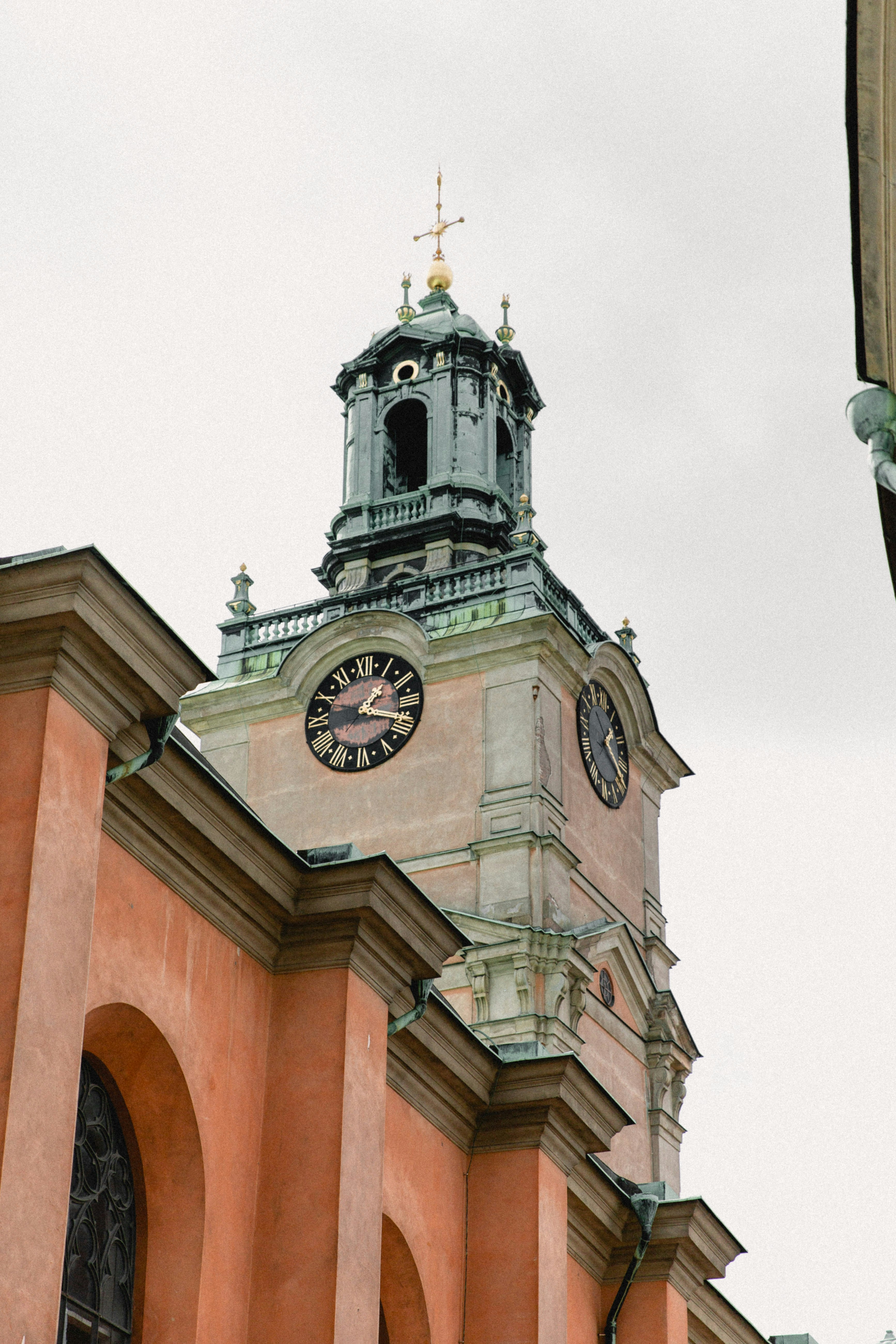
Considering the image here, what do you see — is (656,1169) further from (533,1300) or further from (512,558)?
(533,1300)

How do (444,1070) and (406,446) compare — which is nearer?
(444,1070)

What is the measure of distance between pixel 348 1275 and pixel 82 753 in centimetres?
391

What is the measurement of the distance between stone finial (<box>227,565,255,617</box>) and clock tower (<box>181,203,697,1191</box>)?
66 millimetres

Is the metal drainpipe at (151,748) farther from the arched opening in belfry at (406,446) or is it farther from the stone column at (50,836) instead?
the arched opening in belfry at (406,446)

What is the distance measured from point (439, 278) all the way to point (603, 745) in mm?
14757

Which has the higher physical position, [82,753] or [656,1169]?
[656,1169]

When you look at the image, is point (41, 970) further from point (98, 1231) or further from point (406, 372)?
point (406, 372)

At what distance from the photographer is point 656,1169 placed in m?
39.8

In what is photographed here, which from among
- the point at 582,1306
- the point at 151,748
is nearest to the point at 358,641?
the point at 582,1306

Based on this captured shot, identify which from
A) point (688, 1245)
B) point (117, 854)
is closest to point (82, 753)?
point (117, 854)

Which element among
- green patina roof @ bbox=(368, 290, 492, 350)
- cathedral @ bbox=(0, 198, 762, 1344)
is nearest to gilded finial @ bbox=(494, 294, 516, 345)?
green patina roof @ bbox=(368, 290, 492, 350)

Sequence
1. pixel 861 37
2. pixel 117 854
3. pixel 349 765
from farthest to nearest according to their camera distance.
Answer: pixel 349 765, pixel 117 854, pixel 861 37

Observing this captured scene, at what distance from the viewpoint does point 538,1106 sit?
17422 millimetres

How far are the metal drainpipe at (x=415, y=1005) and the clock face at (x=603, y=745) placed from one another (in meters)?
25.3
